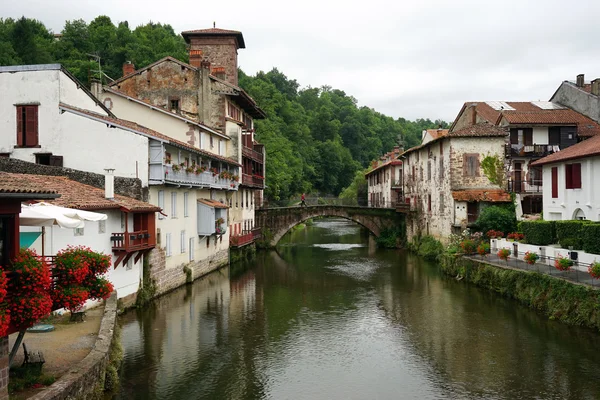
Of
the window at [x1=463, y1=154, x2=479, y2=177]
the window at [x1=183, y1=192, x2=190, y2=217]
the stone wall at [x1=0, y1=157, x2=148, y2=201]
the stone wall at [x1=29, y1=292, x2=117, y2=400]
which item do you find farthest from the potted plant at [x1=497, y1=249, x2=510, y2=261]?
the stone wall at [x1=29, y1=292, x2=117, y2=400]

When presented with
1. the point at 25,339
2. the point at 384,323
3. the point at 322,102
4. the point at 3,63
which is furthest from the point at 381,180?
the point at 322,102

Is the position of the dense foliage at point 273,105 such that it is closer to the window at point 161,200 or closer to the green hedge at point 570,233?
the window at point 161,200

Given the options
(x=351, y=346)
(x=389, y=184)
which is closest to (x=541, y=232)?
(x=351, y=346)

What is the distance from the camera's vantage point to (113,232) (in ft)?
80.3

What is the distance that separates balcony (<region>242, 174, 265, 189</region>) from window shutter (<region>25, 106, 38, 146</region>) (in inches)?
838

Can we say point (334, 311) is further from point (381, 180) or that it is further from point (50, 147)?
point (381, 180)

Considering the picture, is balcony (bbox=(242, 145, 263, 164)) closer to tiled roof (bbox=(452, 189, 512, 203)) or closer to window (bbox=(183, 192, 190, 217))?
window (bbox=(183, 192, 190, 217))

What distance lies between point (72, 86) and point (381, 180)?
52.6 metres

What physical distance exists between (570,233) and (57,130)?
25.8 m

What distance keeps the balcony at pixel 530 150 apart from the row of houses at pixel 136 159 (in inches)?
839

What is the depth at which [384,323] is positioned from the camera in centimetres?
2603

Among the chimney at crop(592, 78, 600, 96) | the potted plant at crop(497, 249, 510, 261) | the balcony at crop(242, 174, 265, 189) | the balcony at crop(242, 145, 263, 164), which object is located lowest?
the potted plant at crop(497, 249, 510, 261)

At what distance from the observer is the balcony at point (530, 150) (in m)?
44.3

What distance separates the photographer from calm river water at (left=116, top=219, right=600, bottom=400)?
1725cm
